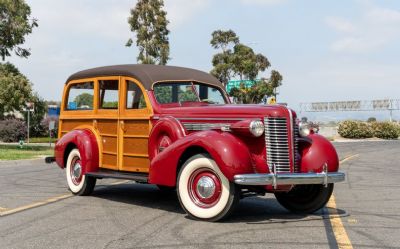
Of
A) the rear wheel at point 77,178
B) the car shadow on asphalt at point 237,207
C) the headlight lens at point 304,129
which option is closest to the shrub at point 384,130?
the car shadow on asphalt at point 237,207

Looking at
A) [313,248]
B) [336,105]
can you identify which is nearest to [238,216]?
[313,248]

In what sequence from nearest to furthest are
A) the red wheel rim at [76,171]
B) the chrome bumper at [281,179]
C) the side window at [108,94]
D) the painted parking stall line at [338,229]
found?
the painted parking stall line at [338,229], the chrome bumper at [281,179], the side window at [108,94], the red wheel rim at [76,171]

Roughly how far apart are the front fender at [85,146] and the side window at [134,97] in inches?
40.0

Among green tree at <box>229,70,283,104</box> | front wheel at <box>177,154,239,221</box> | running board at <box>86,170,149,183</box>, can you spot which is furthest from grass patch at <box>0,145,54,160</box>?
green tree at <box>229,70,283,104</box>

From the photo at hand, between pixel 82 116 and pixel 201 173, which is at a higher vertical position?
pixel 82 116

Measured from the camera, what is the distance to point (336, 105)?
112125mm

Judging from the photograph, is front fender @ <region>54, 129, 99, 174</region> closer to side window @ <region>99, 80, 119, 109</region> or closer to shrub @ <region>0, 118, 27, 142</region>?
side window @ <region>99, 80, 119, 109</region>

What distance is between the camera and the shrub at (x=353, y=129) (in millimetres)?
48750

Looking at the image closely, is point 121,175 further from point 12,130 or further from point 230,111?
point 12,130

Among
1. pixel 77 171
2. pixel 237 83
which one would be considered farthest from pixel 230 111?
pixel 237 83

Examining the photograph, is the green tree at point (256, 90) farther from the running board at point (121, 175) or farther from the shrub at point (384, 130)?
the running board at point (121, 175)

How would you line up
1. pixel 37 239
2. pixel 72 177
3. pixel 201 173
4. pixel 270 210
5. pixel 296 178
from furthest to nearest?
1. pixel 72 177
2. pixel 270 210
3. pixel 201 173
4. pixel 296 178
5. pixel 37 239

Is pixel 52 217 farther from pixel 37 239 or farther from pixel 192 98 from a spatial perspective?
pixel 192 98

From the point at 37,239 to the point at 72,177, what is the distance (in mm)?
3703
